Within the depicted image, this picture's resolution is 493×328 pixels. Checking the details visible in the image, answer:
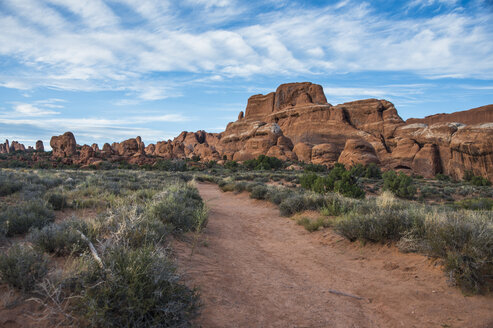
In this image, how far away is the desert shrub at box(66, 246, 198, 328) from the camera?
218cm

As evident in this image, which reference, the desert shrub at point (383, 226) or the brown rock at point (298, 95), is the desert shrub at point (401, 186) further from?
the brown rock at point (298, 95)

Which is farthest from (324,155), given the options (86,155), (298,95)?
(86,155)

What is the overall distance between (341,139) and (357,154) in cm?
2108

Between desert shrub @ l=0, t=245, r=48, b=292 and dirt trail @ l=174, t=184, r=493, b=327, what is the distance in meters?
1.61

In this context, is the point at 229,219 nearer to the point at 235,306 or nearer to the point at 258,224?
the point at 258,224

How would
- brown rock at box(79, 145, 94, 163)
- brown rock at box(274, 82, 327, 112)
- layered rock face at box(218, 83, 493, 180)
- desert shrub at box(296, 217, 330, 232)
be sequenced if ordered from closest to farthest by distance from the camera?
desert shrub at box(296, 217, 330, 232), layered rock face at box(218, 83, 493, 180), brown rock at box(79, 145, 94, 163), brown rock at box(274, 82, 327, 112)

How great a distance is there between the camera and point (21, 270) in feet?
8.11

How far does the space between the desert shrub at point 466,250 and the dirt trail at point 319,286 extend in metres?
0.21

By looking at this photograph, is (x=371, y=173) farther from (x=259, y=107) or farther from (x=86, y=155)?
(x=259, y=107)

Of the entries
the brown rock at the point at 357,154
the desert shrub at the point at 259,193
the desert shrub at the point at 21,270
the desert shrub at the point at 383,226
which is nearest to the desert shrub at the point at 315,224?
the desert shrub at the point at 383,226

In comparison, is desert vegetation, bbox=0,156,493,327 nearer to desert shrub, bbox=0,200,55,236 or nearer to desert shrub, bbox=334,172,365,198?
desert shrub, bbox=0,200,55,236

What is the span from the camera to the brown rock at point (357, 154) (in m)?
40.7

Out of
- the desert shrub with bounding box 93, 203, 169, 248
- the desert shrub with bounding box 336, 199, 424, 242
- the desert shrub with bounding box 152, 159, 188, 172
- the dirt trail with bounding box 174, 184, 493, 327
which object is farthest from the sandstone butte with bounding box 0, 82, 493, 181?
the desert shrub with bounding box 93, 203, 169, 248

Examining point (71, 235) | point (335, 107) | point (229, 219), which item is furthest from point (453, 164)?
point (71, 235)
